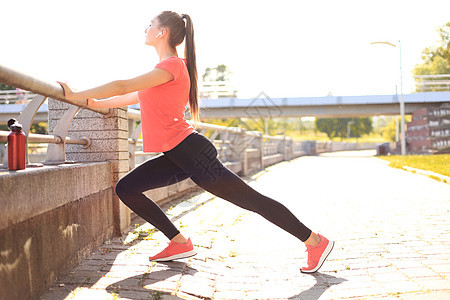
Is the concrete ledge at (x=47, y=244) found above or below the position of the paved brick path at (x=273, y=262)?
above

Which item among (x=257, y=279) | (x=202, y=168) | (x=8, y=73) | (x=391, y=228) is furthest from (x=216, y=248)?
(x=8, y=73)

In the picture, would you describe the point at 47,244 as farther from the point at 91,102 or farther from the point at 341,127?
the point at 341,127

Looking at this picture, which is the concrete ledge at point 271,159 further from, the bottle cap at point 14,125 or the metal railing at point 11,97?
the metal railing at point 11,97

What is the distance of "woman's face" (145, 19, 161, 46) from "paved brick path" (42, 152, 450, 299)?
160 cm

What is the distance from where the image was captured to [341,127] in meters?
111

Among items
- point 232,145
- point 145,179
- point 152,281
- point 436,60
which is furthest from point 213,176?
point 436,60

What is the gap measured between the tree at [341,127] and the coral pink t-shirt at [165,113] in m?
107

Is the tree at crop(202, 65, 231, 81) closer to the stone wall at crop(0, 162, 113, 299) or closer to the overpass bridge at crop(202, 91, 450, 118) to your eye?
the overpass bridge at crop(202, 91, 450, 118)

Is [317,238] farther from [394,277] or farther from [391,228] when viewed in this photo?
[391,228]

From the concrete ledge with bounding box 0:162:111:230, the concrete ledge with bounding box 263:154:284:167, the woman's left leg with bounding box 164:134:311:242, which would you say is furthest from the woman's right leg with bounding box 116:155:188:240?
the concrete ledge with bounding box 263:154:284:167

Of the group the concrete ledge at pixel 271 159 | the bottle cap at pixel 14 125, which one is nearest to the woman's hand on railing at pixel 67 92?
the bottle cap at pixel 14 125

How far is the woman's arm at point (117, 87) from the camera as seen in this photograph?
9.50 ft

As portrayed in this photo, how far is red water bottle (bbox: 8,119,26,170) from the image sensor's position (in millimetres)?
2668

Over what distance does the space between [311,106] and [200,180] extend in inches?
1665
